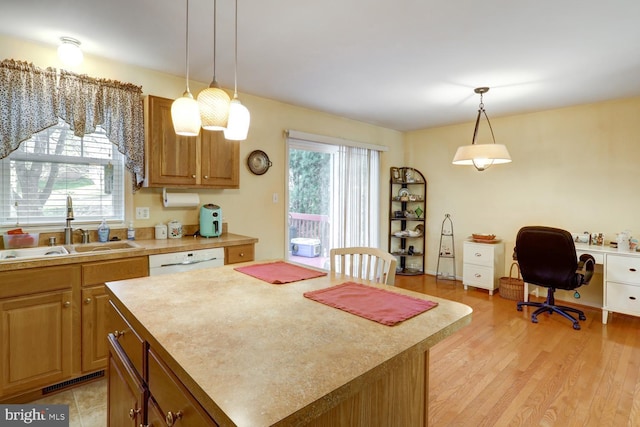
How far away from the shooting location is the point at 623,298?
3223 mm

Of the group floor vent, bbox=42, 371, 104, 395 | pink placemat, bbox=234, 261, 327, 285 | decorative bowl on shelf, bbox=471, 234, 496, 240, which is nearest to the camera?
pink placemat, bbox=234, 261, 327, 285

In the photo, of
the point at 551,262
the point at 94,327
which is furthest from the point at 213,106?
the point at 551,262

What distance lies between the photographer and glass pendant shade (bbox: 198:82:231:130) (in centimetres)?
136

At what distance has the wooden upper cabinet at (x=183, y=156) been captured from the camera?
265 centimetres

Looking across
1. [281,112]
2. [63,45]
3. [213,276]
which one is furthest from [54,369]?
[281,112]

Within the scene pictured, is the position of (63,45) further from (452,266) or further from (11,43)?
(452,266)

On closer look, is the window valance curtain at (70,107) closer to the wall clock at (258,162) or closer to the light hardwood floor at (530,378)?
the wall clock at (258,162)

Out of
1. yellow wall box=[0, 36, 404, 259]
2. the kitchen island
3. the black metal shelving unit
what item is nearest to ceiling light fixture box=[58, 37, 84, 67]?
yellow wall box=[0, 36, 404, 259]

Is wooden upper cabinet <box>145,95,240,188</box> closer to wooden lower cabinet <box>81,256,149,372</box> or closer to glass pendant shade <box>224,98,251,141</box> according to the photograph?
wooden lower cabinet <box>81,256,149,372</box>

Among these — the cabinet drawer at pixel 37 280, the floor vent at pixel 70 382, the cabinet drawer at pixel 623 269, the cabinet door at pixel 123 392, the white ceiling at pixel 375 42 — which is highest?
the white ceiling at pixel 375 42

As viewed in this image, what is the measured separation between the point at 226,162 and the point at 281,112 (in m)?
1.05

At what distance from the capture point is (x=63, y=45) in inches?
88.4

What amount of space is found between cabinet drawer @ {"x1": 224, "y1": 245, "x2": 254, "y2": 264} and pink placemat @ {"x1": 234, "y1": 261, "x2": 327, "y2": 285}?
971 millimetres

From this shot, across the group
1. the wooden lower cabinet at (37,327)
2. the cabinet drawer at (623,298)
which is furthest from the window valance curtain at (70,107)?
the cabinet drawer at (623,298)
